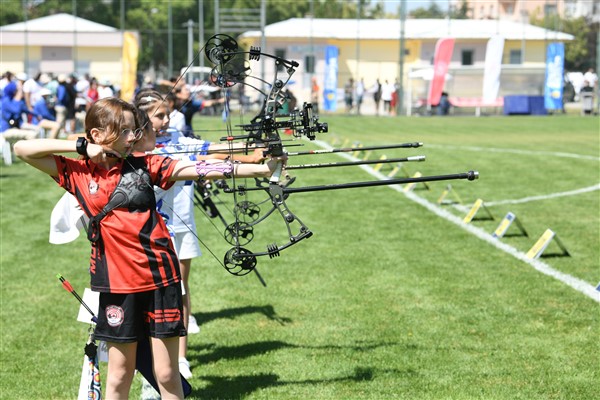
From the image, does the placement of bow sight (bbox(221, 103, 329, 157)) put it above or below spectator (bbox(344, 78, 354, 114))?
above

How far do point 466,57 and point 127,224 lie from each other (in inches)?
2302

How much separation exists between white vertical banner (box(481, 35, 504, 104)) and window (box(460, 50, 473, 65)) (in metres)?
11.9

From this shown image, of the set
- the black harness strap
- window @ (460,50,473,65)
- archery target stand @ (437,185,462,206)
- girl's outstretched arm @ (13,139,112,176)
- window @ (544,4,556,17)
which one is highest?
window @ (544,4,556,17)

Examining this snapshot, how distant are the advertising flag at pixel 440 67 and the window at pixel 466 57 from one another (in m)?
14.0

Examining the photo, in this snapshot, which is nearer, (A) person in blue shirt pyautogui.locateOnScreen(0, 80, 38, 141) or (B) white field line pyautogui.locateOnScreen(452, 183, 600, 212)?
(B) white field line pyautogui.locateOnScreen(452, 183, 600, 212)

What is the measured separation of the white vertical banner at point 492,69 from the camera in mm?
44844

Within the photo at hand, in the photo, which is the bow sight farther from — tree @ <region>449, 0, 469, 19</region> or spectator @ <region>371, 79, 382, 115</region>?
tree @ <region>449, 0, 469, 19</region>

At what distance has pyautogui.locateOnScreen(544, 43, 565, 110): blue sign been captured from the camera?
46.0 metres

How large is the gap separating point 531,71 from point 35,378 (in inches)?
1841

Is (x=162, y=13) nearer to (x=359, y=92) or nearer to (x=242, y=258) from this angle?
(x=359, y=92)

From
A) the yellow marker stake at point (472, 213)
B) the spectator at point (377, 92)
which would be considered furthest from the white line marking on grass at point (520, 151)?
the spectator at point (377, 92)

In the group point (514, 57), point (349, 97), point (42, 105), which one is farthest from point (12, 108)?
point (514, 57)

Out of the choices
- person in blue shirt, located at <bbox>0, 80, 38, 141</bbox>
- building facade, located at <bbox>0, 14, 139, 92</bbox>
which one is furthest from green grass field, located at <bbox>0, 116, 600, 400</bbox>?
building facade, located at <bbox>0, 14, 139, 92</bbox>

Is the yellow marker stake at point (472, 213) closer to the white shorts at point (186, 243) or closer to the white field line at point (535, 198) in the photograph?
the white field line at point (535, 198)
